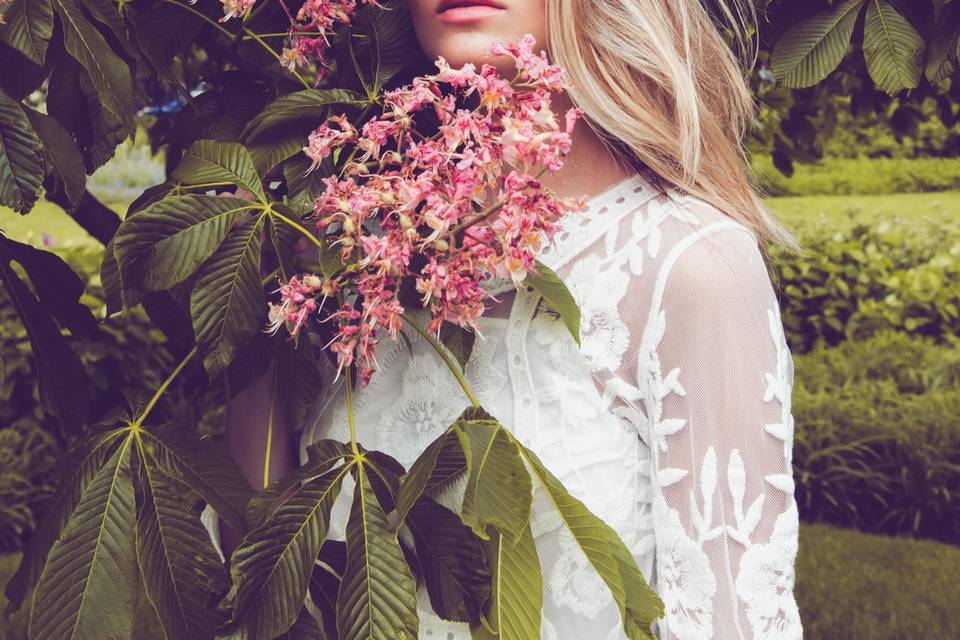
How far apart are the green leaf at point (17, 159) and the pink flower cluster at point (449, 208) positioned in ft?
0.93

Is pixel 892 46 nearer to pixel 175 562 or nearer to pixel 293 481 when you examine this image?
pixel 293 481

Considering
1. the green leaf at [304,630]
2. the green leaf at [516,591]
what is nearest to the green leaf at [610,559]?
the green leaf at [516,591]

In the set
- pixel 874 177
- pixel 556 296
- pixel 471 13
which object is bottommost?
pixel 874 177

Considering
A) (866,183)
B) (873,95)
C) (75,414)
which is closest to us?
(75,414)

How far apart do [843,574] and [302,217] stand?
4.13 m

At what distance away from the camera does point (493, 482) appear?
33.5 inches

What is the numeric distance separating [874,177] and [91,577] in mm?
12345

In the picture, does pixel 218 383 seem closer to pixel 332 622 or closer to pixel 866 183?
pixel 332 622

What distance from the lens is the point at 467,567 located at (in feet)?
3.13

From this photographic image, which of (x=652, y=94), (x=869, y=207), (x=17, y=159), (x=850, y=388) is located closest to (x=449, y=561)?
(x=17, y=159)

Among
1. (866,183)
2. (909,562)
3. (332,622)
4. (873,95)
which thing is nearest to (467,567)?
(332,622)

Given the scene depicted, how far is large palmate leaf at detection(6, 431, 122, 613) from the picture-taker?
99 centimetres

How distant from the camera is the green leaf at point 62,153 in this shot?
108cm

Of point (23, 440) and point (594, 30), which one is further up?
point (594, 30)
